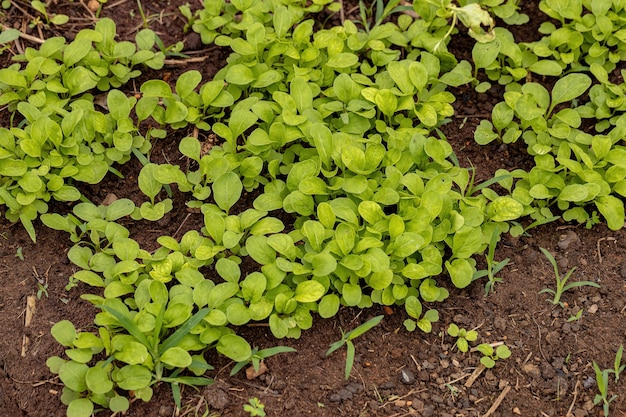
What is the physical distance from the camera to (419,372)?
2.68 m

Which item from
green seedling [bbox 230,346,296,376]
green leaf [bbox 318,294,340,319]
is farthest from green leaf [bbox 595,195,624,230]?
green seedling [bbox 230,346,296,376]

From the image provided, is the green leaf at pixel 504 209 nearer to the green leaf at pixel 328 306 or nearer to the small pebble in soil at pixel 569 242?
the small pebble in soil at pixel 569 242

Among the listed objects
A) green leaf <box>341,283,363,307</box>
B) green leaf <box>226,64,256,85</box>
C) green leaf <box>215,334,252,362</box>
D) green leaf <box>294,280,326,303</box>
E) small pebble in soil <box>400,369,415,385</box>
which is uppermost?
green leaf <box>226,64,256,85</box>

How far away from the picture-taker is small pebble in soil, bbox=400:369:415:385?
2.65 metres

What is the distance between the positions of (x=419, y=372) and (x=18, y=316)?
5.17 ft

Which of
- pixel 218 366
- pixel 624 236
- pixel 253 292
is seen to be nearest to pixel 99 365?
pixel 218 366

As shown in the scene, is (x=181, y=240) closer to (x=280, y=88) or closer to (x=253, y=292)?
(x=253, y=292)

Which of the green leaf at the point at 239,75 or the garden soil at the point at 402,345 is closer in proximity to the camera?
the garden soil at the point at 402,345

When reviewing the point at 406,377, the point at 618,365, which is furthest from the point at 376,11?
the point at 618,365

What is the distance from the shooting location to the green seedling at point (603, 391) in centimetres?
255

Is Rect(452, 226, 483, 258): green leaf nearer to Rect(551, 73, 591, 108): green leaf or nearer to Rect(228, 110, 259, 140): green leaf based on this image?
Rect(551, 73, 591, 108): green leaf

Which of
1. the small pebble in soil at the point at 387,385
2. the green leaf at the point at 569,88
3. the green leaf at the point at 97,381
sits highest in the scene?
the green leaf at the point at 569,88

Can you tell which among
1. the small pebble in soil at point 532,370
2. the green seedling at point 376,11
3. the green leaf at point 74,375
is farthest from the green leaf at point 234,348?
the green seedling at point 376,11

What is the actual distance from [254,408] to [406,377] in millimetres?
583
